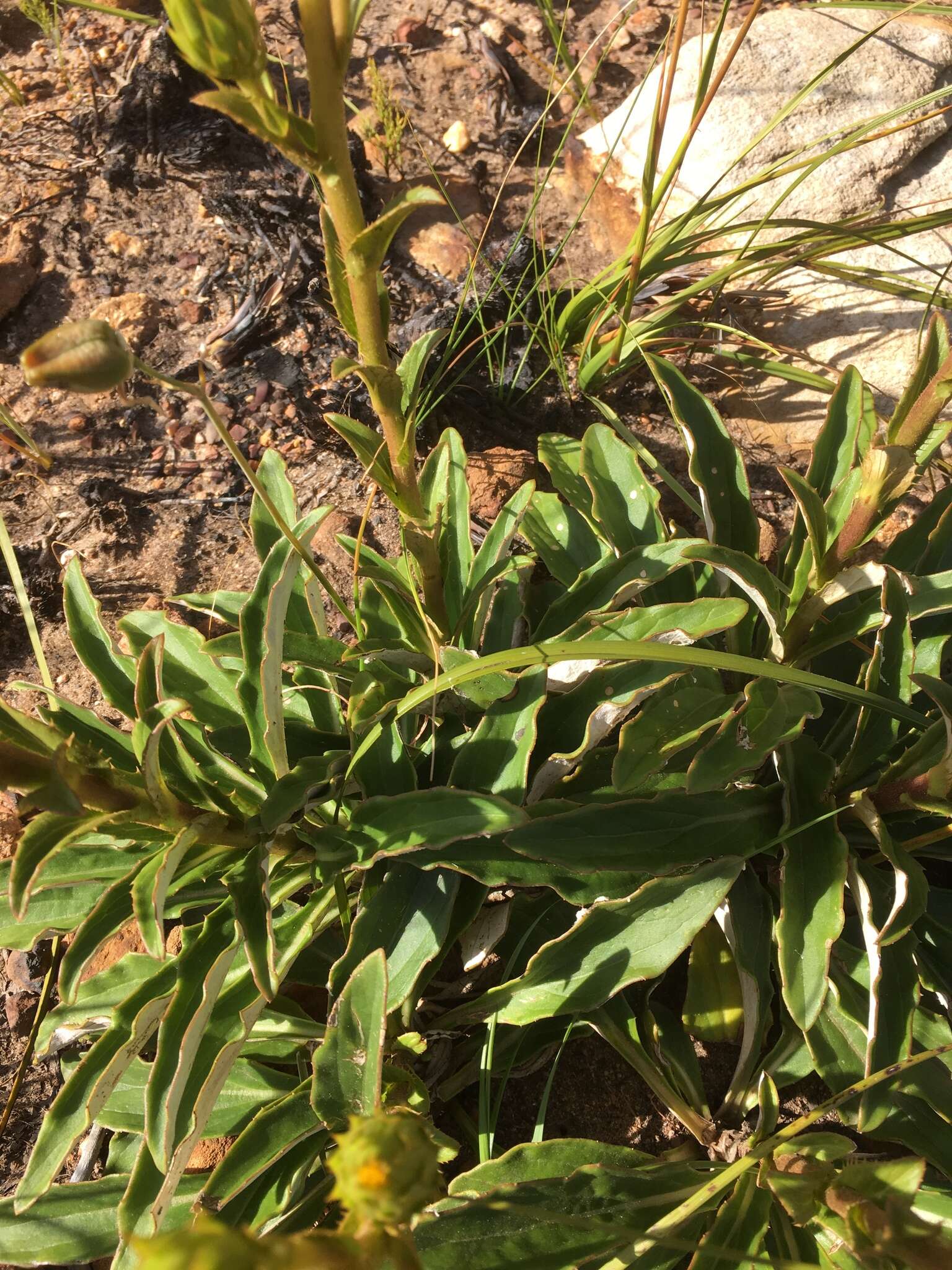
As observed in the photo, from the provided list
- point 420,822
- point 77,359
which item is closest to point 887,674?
point 420,822

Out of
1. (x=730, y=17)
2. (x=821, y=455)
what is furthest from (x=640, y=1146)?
(x=730, y=17)

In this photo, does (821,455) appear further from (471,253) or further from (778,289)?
(471,253)

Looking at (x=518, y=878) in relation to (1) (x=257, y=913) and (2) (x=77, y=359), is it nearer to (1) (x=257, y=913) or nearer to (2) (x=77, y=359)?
(1) (x=257, y=913)

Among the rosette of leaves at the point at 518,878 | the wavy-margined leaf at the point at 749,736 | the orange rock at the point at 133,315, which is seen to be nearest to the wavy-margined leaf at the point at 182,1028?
the rosette of leaves at the point at 518,878

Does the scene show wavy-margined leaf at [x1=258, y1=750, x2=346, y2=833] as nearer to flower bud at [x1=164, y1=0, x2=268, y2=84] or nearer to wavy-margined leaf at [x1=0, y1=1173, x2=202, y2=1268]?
wavy-margined leaf at [x1=0, y1=1173, x2=202, y2=1268]

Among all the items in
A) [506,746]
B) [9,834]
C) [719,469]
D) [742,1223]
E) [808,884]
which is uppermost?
[719,469]

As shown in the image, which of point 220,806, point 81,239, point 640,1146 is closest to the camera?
point 220,806
